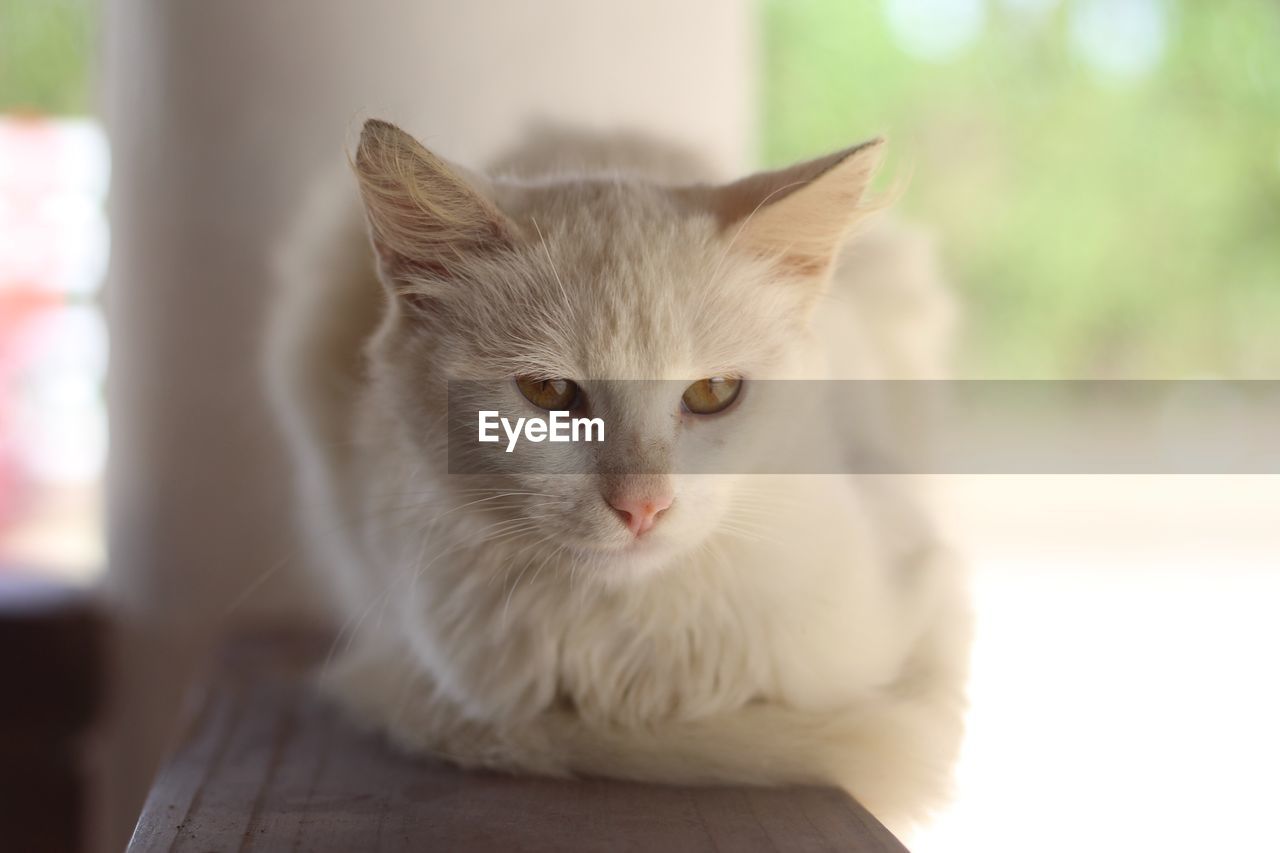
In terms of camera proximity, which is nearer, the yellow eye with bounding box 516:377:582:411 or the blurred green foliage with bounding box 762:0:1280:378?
the yellow eye with bounding box 516:377:582:411

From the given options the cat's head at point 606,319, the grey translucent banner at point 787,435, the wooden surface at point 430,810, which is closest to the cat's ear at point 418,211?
the cat's head at point 606,319

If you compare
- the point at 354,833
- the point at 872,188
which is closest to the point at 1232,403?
the point at 872,188

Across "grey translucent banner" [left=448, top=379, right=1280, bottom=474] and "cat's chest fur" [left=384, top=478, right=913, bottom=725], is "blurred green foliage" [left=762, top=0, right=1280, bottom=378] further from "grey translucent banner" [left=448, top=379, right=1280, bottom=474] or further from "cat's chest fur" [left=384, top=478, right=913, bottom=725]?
"cat's chest fur" [left=384, top=478, right=913, bottom=725]

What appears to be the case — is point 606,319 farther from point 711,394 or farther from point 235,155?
point 235,155

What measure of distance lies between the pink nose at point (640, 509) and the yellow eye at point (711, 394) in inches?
4.1

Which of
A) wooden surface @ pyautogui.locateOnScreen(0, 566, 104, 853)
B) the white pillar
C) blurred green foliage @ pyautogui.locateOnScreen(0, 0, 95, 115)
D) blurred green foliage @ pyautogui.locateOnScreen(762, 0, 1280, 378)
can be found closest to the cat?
the white pillar

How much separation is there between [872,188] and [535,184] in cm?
34

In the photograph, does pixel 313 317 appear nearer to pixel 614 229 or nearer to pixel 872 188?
pixel 614 229

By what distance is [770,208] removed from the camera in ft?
3.18

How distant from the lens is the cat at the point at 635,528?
0.94 meters

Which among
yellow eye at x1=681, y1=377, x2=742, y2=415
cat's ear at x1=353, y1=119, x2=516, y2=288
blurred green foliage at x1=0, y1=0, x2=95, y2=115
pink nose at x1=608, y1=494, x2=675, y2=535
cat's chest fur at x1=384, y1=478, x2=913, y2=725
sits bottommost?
cat's chest fur at x1=384, y1=478, x2=913, y2=725

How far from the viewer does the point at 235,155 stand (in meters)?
1.60

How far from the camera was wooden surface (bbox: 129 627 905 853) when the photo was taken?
34.3 inches

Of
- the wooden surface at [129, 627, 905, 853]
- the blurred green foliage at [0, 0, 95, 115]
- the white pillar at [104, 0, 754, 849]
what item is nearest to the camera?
the wooden surface at [129, 627, 905, 853]
